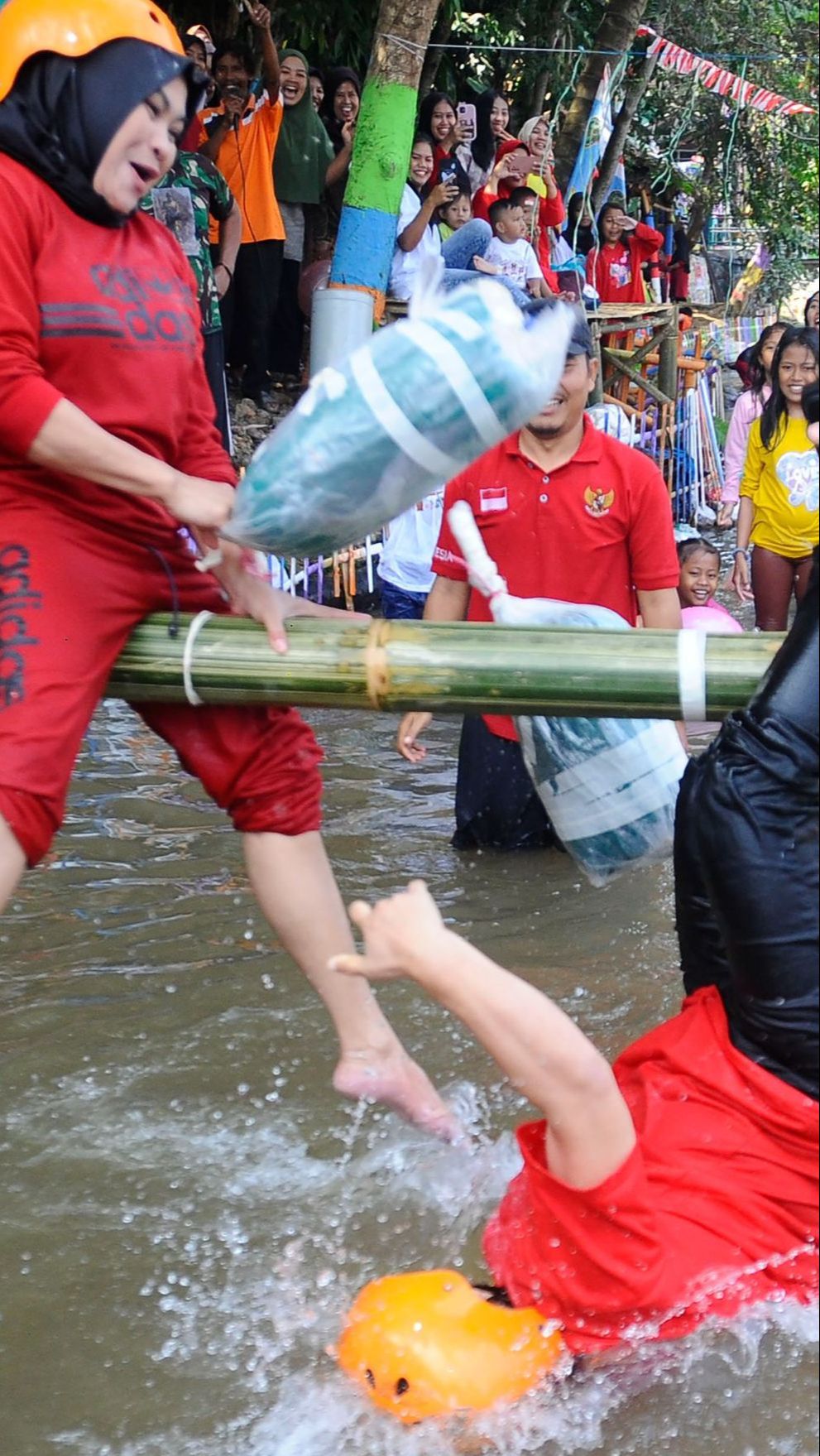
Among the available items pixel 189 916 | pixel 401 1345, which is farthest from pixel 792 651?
pixel 189 916

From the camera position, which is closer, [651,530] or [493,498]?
[651,530]

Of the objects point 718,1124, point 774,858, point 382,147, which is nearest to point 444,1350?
point 718,1124

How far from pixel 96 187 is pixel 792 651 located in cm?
132

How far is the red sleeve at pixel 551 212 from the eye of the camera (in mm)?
11266

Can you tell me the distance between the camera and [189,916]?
4676 mm

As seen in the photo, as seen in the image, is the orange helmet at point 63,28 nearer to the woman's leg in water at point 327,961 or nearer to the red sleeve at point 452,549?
the woman's leg in water at point 327,961

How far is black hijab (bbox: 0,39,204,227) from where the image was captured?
7.97ft

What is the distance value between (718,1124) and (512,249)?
8.49 metres

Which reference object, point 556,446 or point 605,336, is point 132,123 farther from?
point 605,336

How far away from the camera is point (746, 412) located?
8.90 meters

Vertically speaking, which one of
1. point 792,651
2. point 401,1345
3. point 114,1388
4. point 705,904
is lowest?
point 114,1388

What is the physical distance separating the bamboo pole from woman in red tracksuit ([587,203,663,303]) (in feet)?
37.7

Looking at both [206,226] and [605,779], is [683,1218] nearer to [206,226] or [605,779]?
[605,779]

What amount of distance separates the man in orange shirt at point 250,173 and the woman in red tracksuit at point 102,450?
5.98 metres
